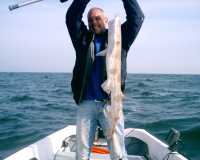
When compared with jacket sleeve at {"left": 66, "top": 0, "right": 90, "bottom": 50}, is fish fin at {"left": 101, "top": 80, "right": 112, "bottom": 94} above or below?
below

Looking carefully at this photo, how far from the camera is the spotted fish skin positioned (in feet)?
16.6

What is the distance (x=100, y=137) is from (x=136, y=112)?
10976 millimetres

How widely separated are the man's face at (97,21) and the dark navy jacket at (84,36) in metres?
0.12

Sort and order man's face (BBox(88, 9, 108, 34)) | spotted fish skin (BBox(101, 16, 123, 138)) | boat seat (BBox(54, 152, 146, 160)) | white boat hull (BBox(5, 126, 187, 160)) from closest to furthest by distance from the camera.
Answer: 1. spotted fish skin (BBox(101, 16, 123, 138))
2. man's face (BBox(88, 9, 108, 34))
3. white boat hull (BBox(5, 126, 187, 160))
4. boat seat (BBox(54, 152, 146, 160))

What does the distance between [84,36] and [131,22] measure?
0.73 m


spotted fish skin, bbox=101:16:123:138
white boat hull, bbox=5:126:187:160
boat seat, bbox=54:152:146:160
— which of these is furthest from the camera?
boat seat, bbox=54:152:146:160

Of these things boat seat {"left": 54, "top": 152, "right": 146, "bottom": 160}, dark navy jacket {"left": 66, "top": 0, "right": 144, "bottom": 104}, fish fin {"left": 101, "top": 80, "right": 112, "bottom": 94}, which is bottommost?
boat seat {"left": 54, "top": 152, "right": 146, "bottom": 160}

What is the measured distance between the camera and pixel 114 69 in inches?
203

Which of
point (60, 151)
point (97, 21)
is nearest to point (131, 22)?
point (97, 21)

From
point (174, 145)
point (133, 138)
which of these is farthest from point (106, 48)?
point (133, 138)

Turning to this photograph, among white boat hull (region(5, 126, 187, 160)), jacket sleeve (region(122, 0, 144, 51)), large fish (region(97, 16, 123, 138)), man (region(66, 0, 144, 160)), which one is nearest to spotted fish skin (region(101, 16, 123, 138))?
large fish (region(97, 16, 123, 138))

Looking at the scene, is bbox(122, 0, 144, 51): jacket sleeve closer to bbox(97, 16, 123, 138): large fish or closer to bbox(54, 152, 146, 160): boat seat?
bbox(97, 16, 123, 138): large fish

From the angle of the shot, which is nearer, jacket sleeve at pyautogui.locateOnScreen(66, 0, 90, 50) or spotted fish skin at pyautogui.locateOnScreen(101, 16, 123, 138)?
spotted fish skin at pyautogui.locateOnScreen(101, 16, 123, 138)

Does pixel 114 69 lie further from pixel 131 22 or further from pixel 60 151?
pixel 60 151
